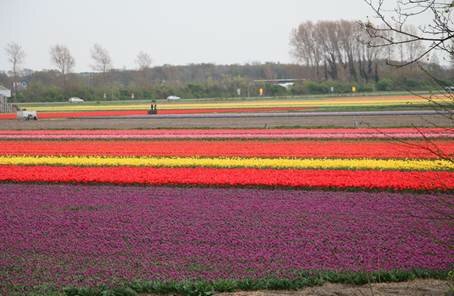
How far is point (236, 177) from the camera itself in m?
16.6

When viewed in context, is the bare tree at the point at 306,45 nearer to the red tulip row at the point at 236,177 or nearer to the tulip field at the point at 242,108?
the tulip field at the point at 242,108

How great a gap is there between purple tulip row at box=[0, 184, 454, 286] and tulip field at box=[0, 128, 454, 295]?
0.02 m

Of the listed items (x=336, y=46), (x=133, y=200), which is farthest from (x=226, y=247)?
(x=336, y=46)

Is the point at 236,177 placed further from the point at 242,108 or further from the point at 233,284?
the point at 242,108

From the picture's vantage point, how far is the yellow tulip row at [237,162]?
18188 mm

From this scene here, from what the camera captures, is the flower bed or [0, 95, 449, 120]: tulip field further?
[0, 95, 449, 120]: tulip field

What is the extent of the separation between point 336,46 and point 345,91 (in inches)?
1237

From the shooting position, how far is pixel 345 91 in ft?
291

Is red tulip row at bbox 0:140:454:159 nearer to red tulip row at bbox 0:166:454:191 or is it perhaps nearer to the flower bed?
the flower bed

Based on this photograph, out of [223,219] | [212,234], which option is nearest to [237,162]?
[223,219]

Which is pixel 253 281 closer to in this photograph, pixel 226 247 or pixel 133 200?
pixel 226 247

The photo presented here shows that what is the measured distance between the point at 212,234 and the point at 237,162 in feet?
28.9

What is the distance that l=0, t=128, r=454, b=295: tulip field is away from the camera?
28.3ft

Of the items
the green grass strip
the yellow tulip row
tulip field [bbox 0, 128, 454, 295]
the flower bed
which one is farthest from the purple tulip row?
the flower bed
